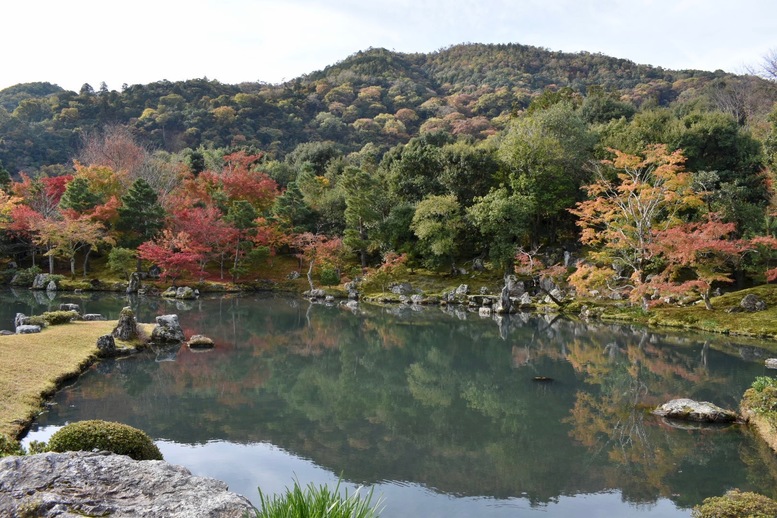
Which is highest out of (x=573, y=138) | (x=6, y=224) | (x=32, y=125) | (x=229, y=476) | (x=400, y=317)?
(x=32, y=125)

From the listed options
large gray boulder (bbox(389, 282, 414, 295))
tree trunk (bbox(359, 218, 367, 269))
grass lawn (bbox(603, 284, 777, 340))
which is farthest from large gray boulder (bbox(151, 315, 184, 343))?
grass lawn (bbox(603, 284, 777, 340))

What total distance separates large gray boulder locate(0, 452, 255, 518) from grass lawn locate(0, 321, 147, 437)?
543 cm

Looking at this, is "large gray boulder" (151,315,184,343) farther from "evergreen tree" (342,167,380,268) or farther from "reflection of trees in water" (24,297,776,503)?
"evergreen tree" (342,167,380,268)

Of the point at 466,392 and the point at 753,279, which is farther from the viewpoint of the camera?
the point at 753,279

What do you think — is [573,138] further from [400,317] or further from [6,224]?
[6,224]

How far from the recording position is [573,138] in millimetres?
33781

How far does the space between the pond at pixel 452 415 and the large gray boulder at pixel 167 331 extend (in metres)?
0.75

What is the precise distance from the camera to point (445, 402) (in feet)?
43.2

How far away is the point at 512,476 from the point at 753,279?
2376 cm

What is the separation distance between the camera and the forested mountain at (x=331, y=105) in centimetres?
5988

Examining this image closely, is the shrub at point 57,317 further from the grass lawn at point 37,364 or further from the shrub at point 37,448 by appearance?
the shrub at point 37,448


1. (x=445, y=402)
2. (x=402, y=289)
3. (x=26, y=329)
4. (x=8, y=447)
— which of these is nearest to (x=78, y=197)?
(x=26, y=329)

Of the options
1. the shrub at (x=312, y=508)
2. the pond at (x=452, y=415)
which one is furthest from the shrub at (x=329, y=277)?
the shrub at (x=312, y=508)

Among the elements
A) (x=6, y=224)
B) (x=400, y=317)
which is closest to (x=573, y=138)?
(x=400, y=317)
